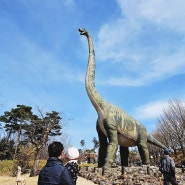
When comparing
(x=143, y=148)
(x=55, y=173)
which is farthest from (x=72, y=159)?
(x=143, y=148)

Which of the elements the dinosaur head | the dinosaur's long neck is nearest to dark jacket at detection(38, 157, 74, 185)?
the dinosaur's long neck

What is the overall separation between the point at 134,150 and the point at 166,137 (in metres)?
18.1

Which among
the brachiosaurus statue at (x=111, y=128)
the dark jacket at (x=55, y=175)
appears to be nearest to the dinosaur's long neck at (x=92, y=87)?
the brachiosaurus statue at (x=111, y=128)

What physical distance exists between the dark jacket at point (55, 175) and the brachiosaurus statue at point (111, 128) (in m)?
7.77

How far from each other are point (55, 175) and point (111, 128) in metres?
8.12

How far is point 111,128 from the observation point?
1077cm

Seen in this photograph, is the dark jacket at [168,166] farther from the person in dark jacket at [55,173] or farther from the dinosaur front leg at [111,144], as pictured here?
the person in dark jacket at [55,173]

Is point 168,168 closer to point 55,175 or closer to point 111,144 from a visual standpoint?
point 111,144

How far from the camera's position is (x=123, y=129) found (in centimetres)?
1121

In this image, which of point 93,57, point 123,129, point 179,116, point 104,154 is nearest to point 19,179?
point 104,154

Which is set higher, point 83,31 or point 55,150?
point 83,31

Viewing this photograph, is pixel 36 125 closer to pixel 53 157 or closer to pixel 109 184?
pixel 109 184

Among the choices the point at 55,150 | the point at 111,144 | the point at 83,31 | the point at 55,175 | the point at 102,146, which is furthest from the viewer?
the point at 83,31

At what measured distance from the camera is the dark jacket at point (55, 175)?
2.73 m
